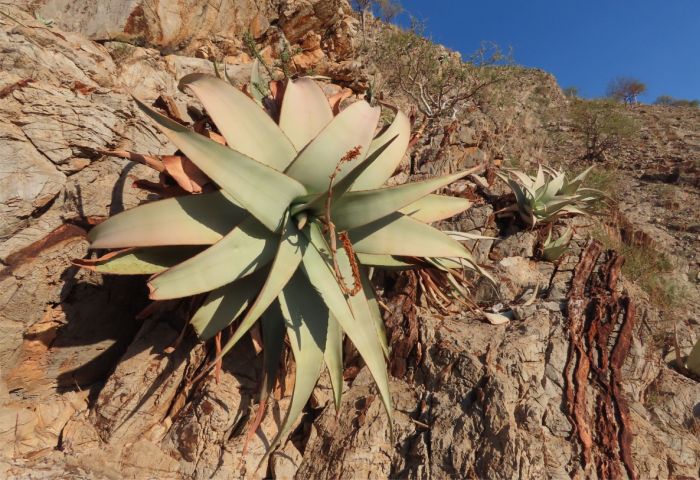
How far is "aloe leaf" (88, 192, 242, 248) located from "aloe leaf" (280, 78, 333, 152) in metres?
0.46

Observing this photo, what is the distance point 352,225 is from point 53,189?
4.90ft

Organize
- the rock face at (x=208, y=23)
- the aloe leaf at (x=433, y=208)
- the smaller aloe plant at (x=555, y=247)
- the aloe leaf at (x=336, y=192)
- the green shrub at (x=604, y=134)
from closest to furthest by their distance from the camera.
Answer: the aloe leaf at (x=336, y=192), the aloe leaf at (x=433, y=208), the smaller aloe plant at (x=555, y=247), the rock face at (x=208, y=23), the green shrub at (x=604, y=134)

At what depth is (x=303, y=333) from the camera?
147 centimetres

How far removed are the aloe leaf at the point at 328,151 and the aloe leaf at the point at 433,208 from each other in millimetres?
443

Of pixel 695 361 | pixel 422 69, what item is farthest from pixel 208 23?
pixel 695 361

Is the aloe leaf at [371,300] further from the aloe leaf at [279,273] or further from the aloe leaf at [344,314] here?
the aloe leaf at [279,273]

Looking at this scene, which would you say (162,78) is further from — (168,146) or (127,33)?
(127,33)

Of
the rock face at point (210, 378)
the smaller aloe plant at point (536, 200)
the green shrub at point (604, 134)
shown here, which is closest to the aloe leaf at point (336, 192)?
the rock face at point (210, 378)

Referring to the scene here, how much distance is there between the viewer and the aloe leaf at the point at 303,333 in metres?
1.40

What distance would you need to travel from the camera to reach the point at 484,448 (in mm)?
1523

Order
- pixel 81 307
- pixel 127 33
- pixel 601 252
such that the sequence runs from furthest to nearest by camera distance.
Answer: pixel 127 33
pixel 601 252
pixel 81 307

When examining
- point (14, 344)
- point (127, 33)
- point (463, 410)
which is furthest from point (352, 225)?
point (127, 33)

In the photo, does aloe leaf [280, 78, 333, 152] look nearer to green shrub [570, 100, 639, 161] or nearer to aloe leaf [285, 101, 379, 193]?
aloe leaf [285, 101, 379, 193]

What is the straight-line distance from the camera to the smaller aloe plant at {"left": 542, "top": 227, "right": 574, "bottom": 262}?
2924 millimetres
